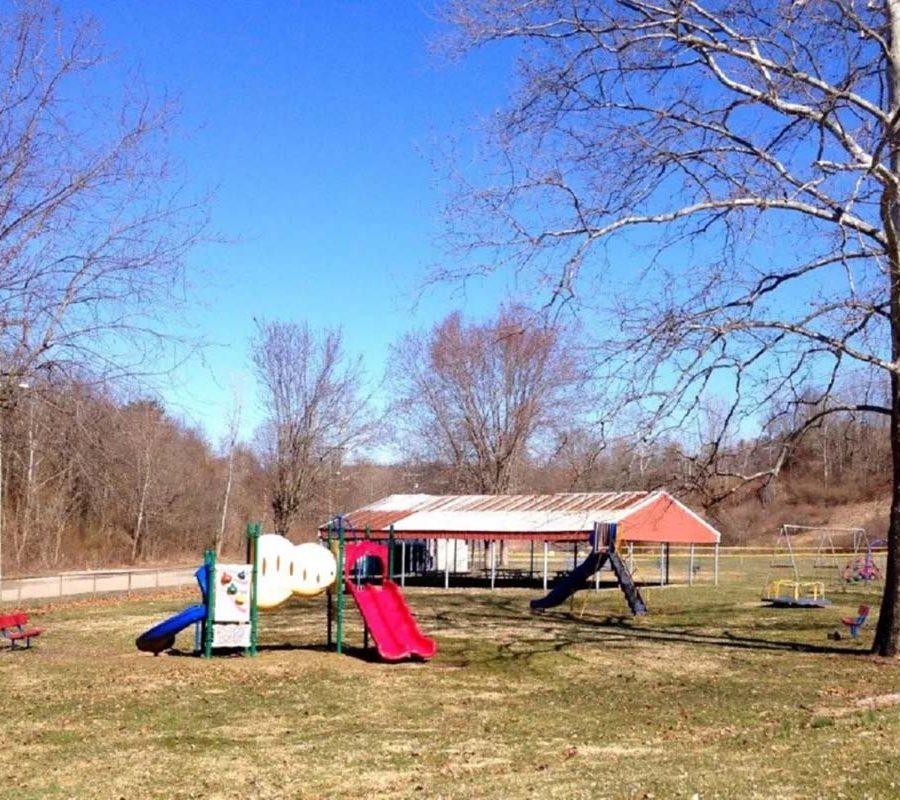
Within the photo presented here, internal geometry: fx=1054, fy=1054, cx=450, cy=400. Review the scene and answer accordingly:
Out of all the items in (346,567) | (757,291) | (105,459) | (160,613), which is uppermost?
(757,291)

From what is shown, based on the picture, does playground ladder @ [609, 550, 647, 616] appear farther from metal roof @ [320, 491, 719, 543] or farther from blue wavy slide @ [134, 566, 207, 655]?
blue wavy slide @ [134, 566, 207, 655]

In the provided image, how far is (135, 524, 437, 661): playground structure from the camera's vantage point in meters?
16.1

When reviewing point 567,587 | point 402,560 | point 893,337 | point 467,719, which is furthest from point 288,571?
point 402,560

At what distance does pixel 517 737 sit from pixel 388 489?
66.9 metres

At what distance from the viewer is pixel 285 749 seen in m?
9.45

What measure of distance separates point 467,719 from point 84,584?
2660 cm

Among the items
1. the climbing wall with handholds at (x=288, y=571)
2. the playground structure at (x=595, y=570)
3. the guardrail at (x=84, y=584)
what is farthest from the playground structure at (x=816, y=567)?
the guardrail at (x=84, y=584)

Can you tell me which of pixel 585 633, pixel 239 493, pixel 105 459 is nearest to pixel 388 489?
pixel 239 493

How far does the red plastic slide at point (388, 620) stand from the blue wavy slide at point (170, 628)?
243 centimetres

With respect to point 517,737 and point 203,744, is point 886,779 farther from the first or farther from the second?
point 203,744

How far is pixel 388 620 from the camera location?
16.9 metres

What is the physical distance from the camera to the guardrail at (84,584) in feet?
98.4

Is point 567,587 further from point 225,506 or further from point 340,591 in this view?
point 225,506

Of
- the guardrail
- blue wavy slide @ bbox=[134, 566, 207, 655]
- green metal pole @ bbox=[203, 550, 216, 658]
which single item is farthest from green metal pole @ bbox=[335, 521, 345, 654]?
the guardrail
